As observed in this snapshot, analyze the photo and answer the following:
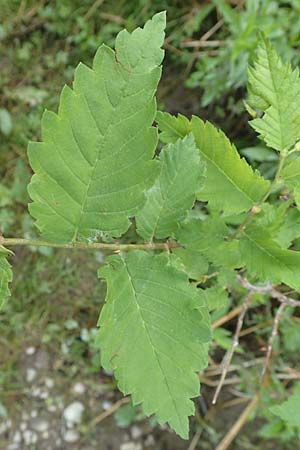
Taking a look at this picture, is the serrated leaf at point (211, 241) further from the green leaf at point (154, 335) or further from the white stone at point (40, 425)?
the white stone at point (40, 425)

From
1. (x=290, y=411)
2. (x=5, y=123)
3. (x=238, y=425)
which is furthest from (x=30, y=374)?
(x=290, y=411)

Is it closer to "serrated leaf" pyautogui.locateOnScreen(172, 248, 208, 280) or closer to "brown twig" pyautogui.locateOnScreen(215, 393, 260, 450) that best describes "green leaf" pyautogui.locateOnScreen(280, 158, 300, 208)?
"serrated leaf" pyautogui.locateOnScreen(172, 248, 208, 280)

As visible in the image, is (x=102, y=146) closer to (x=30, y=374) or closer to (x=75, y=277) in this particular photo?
(x=75, y=277)

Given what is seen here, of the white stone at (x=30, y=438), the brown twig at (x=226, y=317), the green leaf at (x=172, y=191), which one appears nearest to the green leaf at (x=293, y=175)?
the green leaf at (x=172, y=191)

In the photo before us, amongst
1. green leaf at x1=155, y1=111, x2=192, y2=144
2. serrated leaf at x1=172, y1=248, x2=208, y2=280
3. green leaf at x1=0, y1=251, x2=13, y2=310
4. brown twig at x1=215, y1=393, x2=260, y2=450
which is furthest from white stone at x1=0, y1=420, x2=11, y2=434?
green leaf at x1=155, y1=111, x2=192, y2=144

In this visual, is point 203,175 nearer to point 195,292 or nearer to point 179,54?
point 195,292
